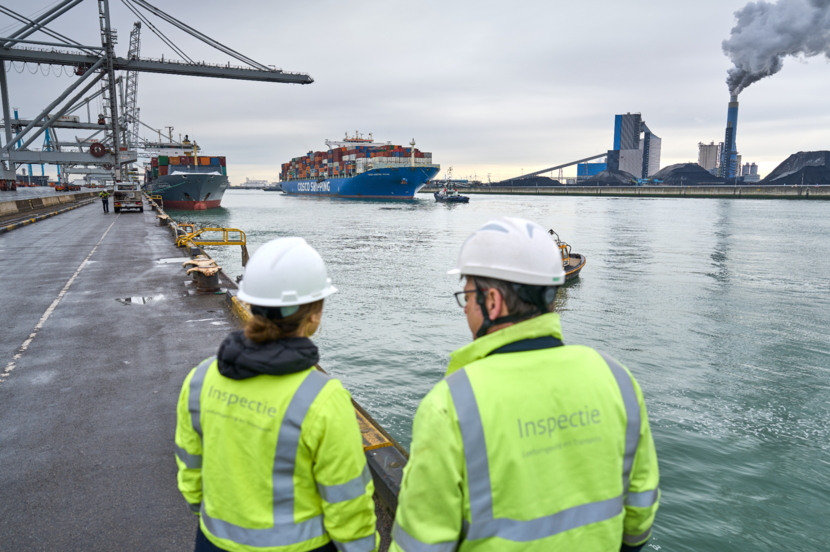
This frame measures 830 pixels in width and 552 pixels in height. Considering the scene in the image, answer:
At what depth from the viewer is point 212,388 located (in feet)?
5.82

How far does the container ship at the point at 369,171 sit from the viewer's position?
81.4 m

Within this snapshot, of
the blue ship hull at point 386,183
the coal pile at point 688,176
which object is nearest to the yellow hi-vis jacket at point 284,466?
the blue ship hull at point 386,183

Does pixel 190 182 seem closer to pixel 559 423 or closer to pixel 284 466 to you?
pixel 284 466

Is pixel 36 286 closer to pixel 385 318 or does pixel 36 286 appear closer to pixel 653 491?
pixel 385 318

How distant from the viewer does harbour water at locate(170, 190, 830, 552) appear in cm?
533

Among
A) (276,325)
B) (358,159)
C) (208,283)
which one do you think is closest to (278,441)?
(276,325)

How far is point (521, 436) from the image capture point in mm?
1374

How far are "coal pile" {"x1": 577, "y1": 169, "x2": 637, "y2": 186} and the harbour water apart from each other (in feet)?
461

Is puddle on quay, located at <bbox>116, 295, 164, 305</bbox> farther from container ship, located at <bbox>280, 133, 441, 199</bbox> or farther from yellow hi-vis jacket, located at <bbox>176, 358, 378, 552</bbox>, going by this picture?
container ship, located at <bbox>280, 133, 441, 199</bbox>

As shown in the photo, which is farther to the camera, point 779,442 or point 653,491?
point 779,442

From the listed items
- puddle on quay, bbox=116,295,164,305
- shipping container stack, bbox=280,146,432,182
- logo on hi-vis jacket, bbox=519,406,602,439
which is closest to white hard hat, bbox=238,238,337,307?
logo on hi-vis jacket, bbox=519,406,602,439

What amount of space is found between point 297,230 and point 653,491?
37342 mm

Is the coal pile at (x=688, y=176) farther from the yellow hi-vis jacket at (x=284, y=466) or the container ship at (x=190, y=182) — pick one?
the yellow hi-vis jacket at (x=284, y=466)

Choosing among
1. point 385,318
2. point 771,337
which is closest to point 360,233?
point 385,318
